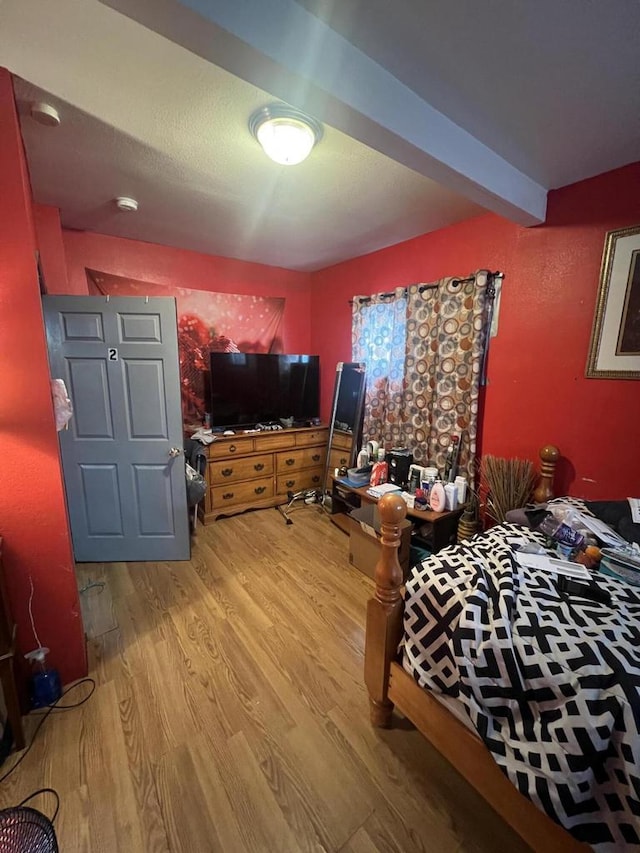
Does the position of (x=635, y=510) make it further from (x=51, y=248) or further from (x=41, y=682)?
(x=51, y=248)

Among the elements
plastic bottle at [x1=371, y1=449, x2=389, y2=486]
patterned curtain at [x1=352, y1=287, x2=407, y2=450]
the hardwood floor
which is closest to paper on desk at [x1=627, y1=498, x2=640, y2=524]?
the hardwood floor

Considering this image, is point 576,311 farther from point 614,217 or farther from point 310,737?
point 310,737

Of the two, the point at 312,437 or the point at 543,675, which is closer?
the point at 543,675

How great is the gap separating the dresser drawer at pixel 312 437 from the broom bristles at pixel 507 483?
1.71m

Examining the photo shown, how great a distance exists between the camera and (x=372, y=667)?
4.41ft

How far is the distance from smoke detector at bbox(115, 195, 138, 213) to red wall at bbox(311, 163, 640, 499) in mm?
2046

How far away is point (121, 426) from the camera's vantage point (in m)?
2.29

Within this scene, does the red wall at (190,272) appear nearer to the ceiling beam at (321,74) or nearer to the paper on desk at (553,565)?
the ceiling beam at (321,74)

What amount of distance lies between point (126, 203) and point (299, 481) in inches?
102

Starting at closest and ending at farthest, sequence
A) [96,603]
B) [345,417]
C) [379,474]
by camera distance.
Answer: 1. [96,603]
2. [379,474]
3. [345,417]

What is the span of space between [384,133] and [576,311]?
4.63ft

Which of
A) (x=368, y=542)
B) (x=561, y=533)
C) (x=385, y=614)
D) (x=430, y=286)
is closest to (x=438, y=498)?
(x=368, y=542)

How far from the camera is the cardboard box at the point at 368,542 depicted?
220 centimetres

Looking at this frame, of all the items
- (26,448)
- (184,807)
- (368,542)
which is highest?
(26,448)
